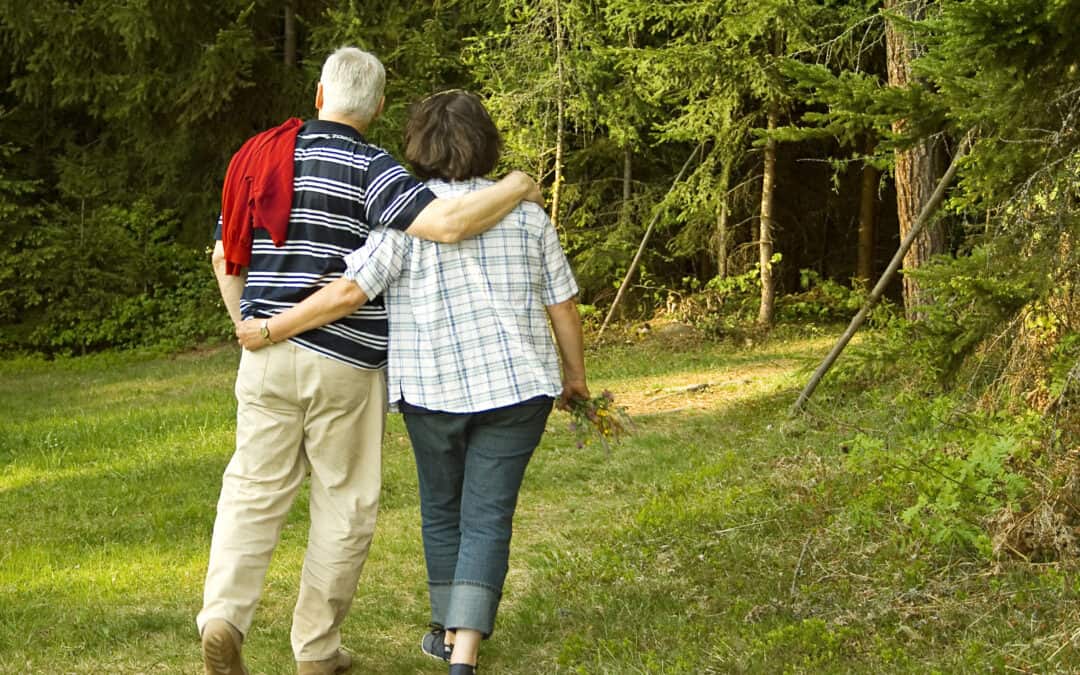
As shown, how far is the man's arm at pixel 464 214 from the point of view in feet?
12.1

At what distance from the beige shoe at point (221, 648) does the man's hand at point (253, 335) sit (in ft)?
2.66

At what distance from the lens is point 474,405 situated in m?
3.79

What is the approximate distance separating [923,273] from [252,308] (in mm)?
2121

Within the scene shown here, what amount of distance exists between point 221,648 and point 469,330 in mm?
1167

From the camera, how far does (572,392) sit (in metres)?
4.14

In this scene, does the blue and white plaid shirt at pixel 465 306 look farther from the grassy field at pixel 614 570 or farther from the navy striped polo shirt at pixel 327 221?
the grassy field at pixel 614 570

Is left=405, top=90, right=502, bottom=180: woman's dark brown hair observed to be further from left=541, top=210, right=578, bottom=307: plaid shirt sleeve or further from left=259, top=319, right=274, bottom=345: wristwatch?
left=259, top=319, right=274, bottom=345: wristwatch

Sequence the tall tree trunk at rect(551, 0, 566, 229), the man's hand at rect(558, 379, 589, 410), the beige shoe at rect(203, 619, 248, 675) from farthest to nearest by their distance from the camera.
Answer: the tall tree trunk at rect(551, 0, 566, 229) → the man's hand at rect(558, 379, 589, 410) → the beige shoe at rect(203, 619, 248, 675)

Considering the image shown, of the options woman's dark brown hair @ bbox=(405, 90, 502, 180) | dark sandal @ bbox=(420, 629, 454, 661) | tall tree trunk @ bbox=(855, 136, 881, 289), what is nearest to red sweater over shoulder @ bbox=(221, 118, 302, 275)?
woman's dark brown hair @ bbox=(405, 90, 502, 180)

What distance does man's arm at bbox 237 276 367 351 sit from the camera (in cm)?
373

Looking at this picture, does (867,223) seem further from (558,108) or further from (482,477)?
(482,477)

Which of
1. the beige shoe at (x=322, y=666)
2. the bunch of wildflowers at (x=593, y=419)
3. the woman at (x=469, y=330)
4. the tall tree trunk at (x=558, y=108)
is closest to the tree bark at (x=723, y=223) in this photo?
the tall tree trunk at (x=558, y=108)

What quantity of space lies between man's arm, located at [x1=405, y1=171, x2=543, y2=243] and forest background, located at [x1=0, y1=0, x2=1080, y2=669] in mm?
1847

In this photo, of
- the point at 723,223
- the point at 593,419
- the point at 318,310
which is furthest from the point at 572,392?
the point at 723,223
